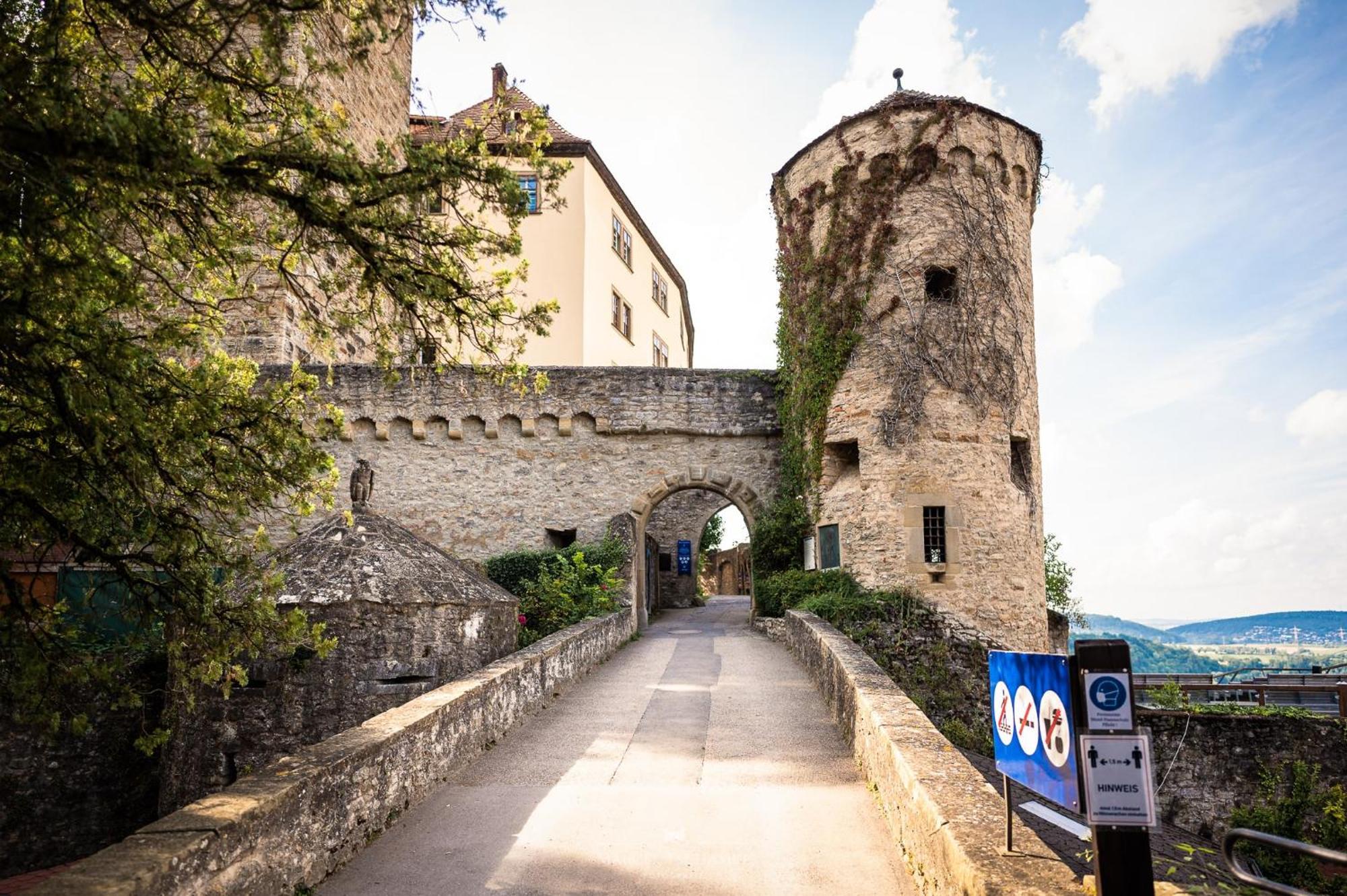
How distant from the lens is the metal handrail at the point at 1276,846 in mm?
2448

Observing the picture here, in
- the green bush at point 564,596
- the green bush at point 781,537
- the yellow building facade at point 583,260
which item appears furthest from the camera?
Answer: the yellow building facade at point 583,260

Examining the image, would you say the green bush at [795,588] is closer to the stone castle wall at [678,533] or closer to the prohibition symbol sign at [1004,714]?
the stone castle wall at [678,533]

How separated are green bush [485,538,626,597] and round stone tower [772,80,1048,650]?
3781mm

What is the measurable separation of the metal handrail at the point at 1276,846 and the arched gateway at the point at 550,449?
14571mm

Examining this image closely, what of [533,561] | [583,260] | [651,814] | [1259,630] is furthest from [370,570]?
[1259,630]

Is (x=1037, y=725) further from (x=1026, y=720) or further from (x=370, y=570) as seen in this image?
(x=370, y=570)

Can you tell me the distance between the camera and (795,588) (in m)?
15.7

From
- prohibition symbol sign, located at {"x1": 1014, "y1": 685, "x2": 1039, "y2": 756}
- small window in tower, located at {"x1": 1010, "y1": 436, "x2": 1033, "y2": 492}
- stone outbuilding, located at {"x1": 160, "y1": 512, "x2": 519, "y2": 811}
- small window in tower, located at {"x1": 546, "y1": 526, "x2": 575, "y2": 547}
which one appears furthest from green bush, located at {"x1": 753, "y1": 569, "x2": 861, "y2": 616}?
prohibition symbol sign, located at {"x1": 1014, "y1": 685, "x2": 1039, "y2": 756}

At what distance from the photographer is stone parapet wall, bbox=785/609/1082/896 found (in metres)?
3.17

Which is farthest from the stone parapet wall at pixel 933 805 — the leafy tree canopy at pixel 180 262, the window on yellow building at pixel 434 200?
the window on yellow building at pixel 434 200

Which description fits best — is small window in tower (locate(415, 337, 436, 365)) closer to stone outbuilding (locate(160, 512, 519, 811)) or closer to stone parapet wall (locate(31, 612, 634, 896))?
stone parapet wall (locate(31, 612, 634, 896))

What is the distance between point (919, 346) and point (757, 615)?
6130mm

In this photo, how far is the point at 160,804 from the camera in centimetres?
883

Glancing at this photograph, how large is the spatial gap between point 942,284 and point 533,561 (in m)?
9.02
